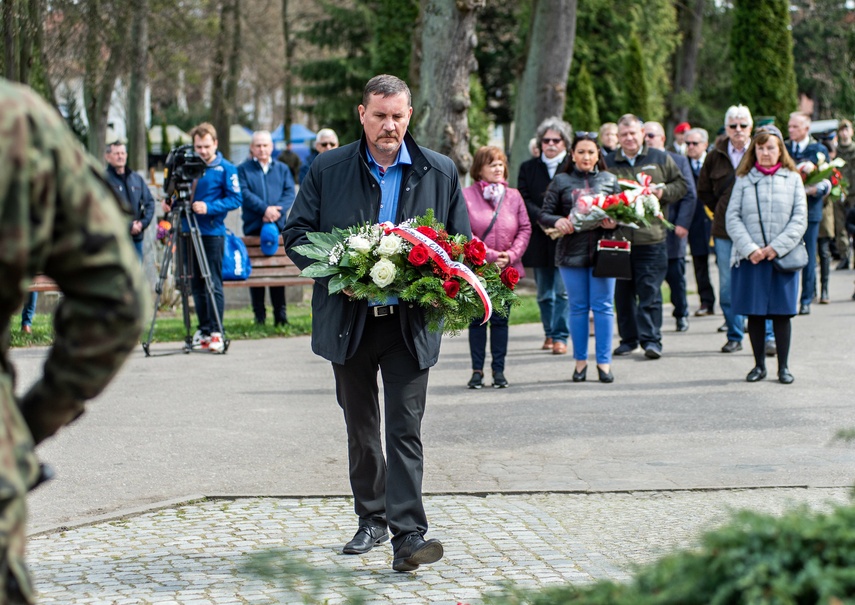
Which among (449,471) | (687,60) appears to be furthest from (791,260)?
(687,60)

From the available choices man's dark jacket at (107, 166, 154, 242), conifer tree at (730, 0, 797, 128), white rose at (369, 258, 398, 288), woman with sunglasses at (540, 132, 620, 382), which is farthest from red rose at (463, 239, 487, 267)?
conifer tree at (730, 0, 797, 128)

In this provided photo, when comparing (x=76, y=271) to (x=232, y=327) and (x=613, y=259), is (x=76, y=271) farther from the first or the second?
(x=232, y=327)

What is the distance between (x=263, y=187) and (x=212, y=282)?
→ 1.82 metres

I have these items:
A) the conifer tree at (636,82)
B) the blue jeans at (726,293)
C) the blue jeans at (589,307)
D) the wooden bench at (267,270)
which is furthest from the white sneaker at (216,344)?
the conifer tree at (636,82)


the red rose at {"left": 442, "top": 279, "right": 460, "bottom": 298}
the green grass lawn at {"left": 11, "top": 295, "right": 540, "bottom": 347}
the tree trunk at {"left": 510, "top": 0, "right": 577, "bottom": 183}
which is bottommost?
the green grass lawn at {"left": 11, "top": 295, "right": 540, "bottom": 347}

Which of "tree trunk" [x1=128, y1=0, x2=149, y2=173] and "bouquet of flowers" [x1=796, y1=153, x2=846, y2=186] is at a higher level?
"tree trunk" [x1=128, y1=0, x2=149, y2=173]

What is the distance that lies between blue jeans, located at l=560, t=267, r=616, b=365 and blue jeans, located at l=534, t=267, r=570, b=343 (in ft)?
4.91

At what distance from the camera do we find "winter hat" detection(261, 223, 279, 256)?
15.3 metres

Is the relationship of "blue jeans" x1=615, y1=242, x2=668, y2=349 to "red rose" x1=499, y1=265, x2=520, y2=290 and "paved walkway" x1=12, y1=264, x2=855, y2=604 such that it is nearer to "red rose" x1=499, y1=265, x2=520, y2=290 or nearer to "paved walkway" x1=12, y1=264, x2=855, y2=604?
"paved walkway" x1=12, y1=264, x2=855, y2=604

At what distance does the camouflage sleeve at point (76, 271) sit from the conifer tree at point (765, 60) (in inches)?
1362

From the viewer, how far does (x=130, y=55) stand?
28.8 m

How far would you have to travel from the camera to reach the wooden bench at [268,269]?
49.9ft

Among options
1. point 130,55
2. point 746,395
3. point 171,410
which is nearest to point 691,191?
point 746,395

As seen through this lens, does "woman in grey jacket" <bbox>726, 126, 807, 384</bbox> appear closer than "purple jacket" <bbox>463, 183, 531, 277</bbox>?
Yes
